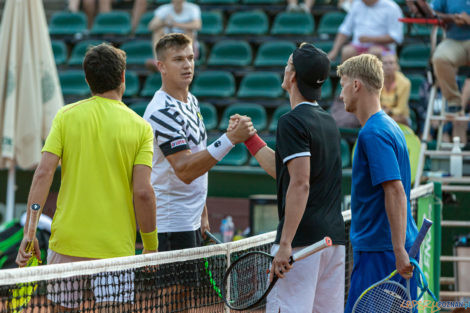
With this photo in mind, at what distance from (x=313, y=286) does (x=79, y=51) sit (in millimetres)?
9856

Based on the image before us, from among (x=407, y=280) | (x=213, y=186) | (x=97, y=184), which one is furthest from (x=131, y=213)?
(x=213, y=186)

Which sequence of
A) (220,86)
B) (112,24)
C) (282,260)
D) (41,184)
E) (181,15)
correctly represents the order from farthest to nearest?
(112,24)
(220,86)
(181,15)
(41,184)
(282,260)

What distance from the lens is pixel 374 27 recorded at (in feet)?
31.2

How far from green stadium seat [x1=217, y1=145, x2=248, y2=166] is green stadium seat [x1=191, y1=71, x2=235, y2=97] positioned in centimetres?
141

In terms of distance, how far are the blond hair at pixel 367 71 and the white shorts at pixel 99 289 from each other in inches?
60.0

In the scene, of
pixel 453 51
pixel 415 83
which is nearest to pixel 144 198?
pixel 453 51

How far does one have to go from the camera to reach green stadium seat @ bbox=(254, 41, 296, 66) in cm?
1117

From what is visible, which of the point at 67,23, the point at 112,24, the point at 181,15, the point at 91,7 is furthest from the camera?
the point at 91,7

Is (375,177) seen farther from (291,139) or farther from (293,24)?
(293,24)

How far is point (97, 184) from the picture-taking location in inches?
142

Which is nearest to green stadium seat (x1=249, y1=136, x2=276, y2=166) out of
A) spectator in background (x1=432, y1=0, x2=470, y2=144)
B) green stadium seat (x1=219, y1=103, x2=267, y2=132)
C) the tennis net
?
green stadium seat (x1=219, y1=103, x2=267, y2=132)

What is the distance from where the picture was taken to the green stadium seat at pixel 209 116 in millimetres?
10180

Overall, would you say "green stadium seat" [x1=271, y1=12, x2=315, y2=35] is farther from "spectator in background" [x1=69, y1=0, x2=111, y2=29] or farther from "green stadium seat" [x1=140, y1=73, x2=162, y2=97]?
"spectator in background" [x1=69, y1=0, x2=111, y2=29]

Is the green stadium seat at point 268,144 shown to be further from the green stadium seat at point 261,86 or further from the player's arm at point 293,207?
the player's arm at point 293,207
